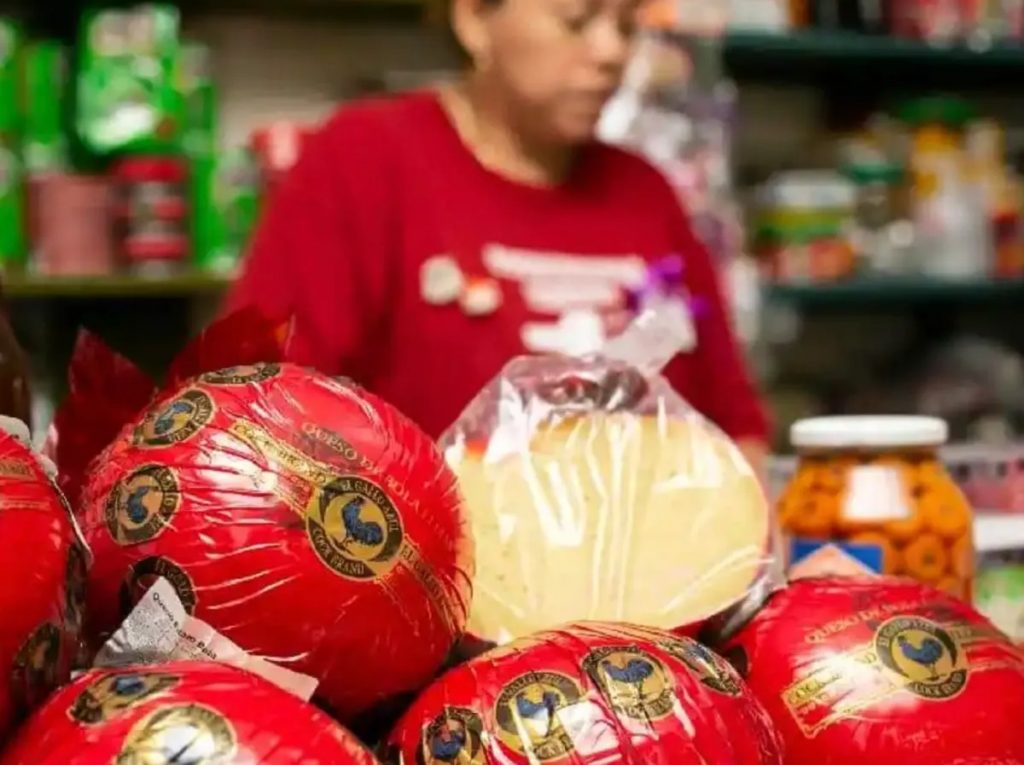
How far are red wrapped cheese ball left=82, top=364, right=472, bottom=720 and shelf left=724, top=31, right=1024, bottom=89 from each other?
220 cm

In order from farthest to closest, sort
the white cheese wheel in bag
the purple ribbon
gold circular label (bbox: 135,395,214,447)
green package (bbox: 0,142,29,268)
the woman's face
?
green package (bbox: 0,142,29,268), the purple ribbon, the woman's face, the white cheese wheel in bag, gold circular label (bbox: 135,395,214,447)

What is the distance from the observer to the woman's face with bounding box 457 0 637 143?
1.35 metres

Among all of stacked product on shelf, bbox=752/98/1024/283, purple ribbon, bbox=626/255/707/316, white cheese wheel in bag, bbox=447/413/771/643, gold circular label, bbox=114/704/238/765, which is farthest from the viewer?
stacked product on shelf, bbox=752/98/1024/283

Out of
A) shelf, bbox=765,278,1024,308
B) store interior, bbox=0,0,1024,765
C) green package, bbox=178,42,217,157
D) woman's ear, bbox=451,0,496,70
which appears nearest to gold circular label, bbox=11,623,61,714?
woman's ear, bbox=451,0,496,70

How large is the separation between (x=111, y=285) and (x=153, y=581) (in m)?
1.72

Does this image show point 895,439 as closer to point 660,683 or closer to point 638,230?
point 660,683

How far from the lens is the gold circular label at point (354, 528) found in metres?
0.55

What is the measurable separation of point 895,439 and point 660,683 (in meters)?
0.44

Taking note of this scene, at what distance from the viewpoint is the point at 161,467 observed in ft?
1.84

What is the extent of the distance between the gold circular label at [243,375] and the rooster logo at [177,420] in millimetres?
13

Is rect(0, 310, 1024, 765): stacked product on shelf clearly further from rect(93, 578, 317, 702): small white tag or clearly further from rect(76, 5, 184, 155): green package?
rect(76, 5, 184, 155): green package

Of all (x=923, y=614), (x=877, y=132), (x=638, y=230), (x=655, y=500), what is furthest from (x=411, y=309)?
(x=877, y=132)

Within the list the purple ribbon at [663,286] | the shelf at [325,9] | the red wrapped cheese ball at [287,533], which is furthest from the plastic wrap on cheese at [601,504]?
the shelf at [325,9]

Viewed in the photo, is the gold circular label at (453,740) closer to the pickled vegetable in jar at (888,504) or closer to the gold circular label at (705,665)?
the gold circular label at (705,665)
